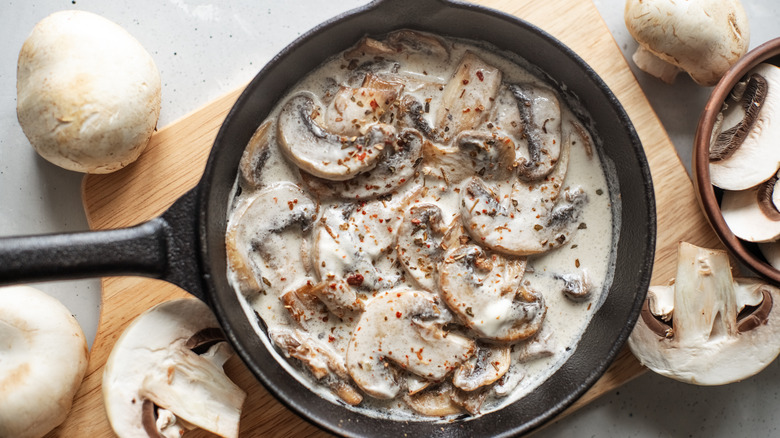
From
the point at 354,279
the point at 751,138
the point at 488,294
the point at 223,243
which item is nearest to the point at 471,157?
the point at 488,294

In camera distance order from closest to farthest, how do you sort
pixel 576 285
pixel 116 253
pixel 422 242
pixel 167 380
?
pixel 116 253 → pixel 167 380 → pixel 422 242 → pixel 576 285

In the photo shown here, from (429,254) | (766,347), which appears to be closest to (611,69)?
(429,254)

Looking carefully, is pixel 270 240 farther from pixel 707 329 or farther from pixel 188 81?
pixel 707 329

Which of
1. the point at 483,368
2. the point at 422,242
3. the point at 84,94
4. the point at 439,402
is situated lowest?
the point at 439,402

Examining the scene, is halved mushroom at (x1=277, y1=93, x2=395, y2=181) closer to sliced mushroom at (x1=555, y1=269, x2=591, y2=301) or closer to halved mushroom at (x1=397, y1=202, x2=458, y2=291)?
halved mushroom at (x1=397, y1=202, x2=458, y2=291)

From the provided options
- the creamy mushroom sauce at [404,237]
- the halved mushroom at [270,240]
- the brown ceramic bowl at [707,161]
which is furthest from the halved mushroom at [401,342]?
the brown ceramic bowl at [707,161]

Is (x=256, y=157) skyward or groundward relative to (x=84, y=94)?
groundward
